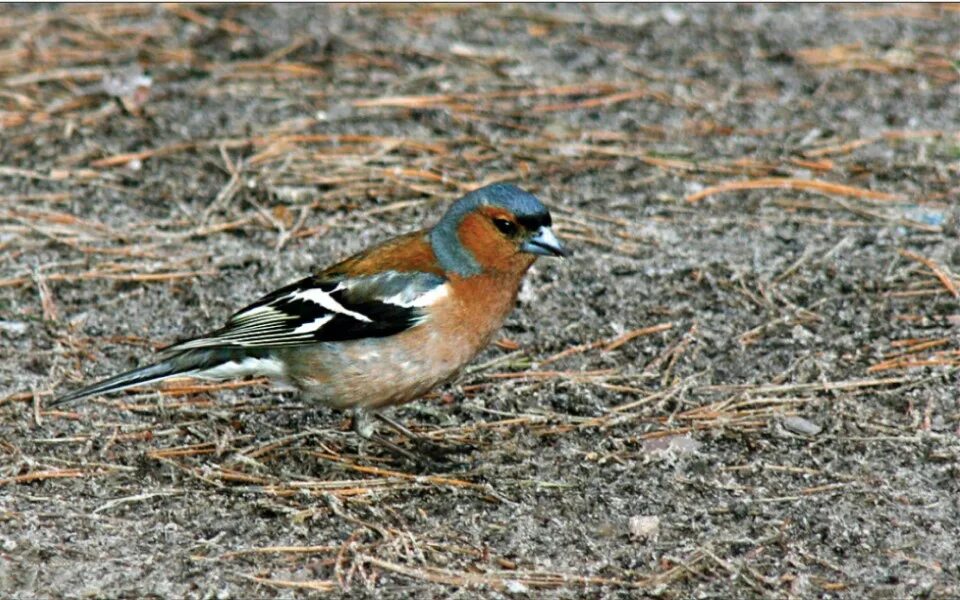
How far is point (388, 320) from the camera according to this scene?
4605 mm

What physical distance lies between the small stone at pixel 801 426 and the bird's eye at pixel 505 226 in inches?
46.8

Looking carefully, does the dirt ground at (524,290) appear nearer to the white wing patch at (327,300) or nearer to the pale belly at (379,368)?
the pale belly at (379,368)

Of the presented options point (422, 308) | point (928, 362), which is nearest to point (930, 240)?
point (928, 362)

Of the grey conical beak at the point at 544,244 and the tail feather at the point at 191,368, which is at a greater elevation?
the grey conical beak at the point at 544,244

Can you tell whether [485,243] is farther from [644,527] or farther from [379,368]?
[644,527]

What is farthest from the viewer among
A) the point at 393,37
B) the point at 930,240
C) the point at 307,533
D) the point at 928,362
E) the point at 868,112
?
the point at 393,37

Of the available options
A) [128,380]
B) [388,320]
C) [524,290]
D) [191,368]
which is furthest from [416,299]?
[524,290]

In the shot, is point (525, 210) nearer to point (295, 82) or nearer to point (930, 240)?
point (930, 240)

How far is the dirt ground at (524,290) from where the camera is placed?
409 cm

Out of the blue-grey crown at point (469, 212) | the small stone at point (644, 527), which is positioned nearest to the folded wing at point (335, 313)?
the blue-grey crown at point (469, 212)

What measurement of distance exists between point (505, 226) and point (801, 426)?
127 centimetres

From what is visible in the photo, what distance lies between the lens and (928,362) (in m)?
5.05

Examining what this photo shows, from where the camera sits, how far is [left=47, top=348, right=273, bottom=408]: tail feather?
455 centimetres

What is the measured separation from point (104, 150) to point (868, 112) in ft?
13.4
